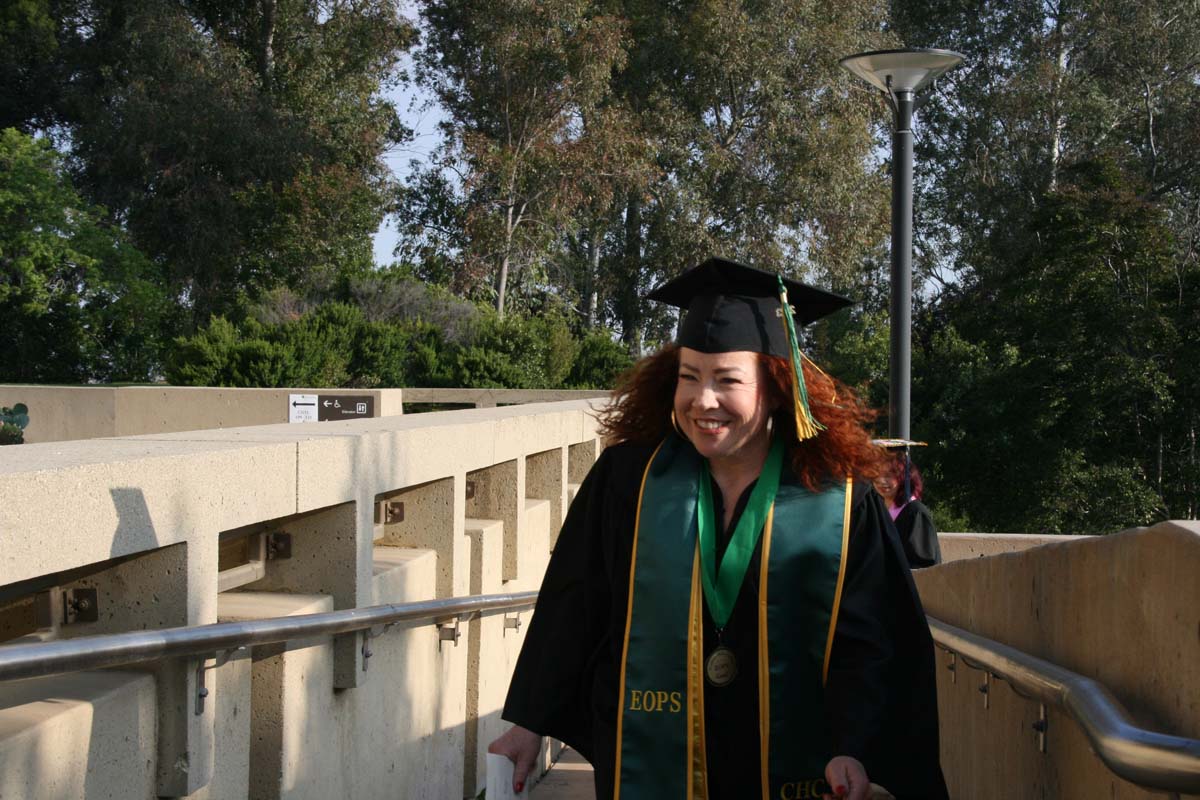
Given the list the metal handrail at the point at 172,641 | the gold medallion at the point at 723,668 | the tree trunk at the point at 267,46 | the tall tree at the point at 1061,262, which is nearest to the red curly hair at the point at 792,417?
the gold medallion at the point at 723,668

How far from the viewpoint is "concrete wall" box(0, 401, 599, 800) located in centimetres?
306

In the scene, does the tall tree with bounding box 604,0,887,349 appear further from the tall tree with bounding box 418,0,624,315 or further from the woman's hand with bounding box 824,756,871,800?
the woman's hand with bounding box 824,756,871,800

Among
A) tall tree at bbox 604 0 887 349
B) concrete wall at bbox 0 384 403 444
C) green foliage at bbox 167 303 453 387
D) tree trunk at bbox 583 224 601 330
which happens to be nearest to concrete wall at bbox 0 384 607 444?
concrete wall at bbox 0 384 403 444

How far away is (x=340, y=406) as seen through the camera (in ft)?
48.6

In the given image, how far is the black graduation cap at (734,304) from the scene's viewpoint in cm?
318

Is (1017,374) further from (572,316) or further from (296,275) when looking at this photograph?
(296,275)

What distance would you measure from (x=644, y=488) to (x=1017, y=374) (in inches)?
1041

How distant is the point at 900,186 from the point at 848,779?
8057mm

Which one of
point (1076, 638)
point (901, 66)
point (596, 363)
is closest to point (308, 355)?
point (596, 363)

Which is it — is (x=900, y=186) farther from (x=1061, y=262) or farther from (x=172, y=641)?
(x=1061, y=262)

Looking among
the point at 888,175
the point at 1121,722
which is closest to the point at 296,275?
the point at 888,175

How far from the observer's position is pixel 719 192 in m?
35.9

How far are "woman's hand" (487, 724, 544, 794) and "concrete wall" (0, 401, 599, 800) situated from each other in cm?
88

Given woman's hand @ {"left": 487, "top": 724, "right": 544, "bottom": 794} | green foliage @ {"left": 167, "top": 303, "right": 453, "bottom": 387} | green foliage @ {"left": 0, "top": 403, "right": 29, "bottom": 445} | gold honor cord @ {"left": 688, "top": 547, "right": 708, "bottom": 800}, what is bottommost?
woman's hand @ {"left": 487, "top": 724, "right": 544, "bottom": 794}
